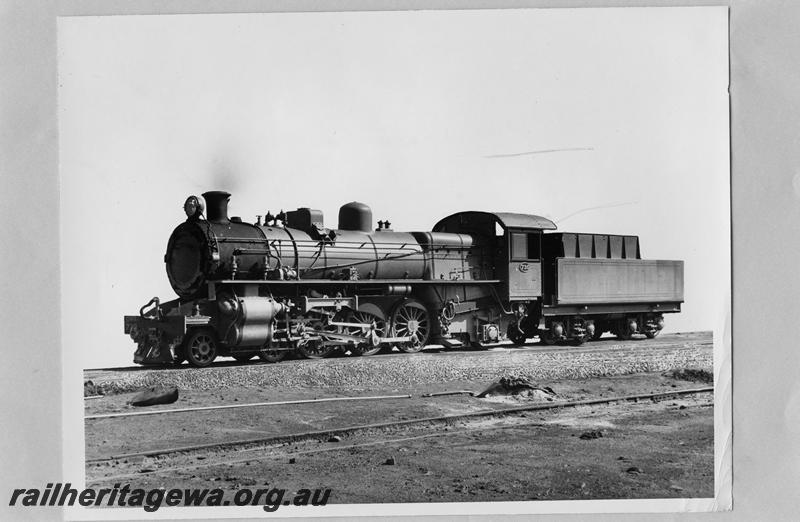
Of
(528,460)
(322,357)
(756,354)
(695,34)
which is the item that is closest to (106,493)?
(322,357)

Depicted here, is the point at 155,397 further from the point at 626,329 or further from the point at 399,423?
the point at 626,329

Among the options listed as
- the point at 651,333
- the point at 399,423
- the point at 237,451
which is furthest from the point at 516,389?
the point at 651,333

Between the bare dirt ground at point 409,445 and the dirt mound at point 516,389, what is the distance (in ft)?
0.40

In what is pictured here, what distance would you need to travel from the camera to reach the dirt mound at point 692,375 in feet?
44.8

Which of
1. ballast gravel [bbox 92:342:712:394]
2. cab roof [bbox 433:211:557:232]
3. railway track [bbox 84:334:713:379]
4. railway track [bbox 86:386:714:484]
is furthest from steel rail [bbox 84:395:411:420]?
cab roof [bbox 433:211:557:232]

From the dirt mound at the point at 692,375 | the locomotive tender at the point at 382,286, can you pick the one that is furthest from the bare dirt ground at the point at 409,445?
the locomotive tender at the point at 382,286

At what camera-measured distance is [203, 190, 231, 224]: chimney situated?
13594 mm

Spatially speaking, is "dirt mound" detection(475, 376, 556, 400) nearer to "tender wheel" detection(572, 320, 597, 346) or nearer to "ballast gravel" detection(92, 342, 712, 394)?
"ballast gravel" detection(92, 342, 712, 394)

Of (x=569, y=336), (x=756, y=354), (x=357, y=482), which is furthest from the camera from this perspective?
(x=569, y=336)

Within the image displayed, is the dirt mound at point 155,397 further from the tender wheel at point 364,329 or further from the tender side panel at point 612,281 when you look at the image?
the tender side panel at point 612,281

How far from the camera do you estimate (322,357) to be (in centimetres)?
1470

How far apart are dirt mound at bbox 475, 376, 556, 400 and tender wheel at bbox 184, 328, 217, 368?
4551mm

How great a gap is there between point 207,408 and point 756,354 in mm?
8527

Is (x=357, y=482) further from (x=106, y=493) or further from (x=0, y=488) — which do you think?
(x=0, y=488)
